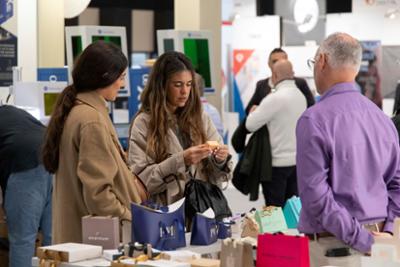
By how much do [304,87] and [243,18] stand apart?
478 cm

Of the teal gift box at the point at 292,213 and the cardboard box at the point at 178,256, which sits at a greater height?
the cardboard box at the point at 178,256

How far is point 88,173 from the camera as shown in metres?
3.51

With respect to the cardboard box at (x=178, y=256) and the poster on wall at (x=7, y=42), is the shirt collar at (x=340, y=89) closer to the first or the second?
the cardboard box at (x=178, y=256)

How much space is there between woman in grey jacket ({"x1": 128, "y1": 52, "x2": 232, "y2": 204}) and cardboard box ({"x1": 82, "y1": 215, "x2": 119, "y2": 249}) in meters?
0.84

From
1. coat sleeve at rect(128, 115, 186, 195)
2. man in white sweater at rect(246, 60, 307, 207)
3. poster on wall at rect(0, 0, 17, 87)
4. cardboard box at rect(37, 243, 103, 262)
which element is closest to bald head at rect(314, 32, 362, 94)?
coat sleeve at rect(128, 115, 186, 195)

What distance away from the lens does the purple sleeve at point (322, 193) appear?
322cm

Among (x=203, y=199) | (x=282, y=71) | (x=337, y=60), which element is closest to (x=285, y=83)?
(x=282, y=71)

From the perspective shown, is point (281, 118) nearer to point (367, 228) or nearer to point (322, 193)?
point (367, 228)

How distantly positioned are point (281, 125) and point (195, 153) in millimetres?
2903

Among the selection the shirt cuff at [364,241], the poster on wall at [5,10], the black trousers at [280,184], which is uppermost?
the poster on wall at [5,10]

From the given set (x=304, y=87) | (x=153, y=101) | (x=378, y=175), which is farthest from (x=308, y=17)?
(x=378, y=175)

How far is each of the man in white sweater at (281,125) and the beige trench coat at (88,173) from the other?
3244 millimetres

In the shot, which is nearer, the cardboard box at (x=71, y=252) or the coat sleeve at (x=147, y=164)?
the cardboard box at (x=71, y=252)

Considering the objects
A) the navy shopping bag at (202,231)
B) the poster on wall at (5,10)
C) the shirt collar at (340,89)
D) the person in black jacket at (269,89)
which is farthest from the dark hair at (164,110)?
the poster on wall at (5,10)
